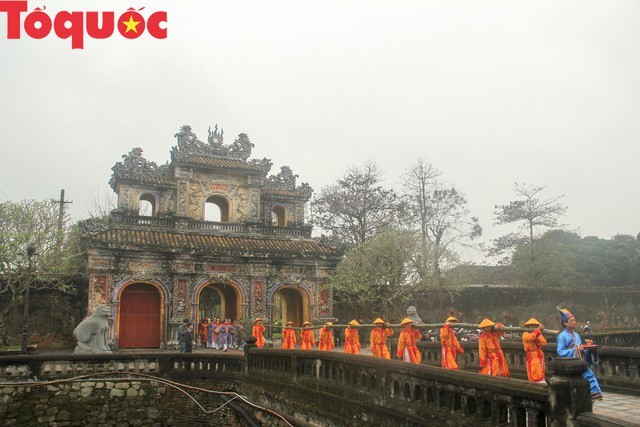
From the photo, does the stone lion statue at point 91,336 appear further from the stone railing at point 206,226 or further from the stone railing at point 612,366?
the stone railing at point 612,366

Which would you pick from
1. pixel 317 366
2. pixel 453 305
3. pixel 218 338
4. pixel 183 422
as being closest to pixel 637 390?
pixel 317 366

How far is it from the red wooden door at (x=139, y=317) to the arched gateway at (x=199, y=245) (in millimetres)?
40

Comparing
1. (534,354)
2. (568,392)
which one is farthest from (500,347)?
(568,392)

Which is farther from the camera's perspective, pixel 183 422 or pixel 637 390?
pixel 183 422

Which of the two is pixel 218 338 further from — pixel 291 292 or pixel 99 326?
pixel 99 326

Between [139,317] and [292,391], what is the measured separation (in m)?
14.6

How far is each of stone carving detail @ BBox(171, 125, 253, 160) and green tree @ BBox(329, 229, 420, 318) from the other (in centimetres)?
753

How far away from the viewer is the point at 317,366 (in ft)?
31.7

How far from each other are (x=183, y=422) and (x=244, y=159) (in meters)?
16.2

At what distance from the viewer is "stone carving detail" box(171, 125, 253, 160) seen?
26062mm

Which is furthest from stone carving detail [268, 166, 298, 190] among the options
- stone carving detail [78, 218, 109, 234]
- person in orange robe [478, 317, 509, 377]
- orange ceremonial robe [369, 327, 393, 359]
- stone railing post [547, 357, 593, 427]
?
stone railing post [547, 357, 593, 427]

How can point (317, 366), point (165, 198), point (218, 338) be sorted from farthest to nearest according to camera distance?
1. point (165, 198)
2. point (218, 338)
3. point (317, 366)

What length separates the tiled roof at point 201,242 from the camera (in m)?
22.5

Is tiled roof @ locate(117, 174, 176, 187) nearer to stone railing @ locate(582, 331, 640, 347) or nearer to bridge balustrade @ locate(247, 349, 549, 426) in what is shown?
bridge balustrade @ locate(247, 349, 549, 426)
